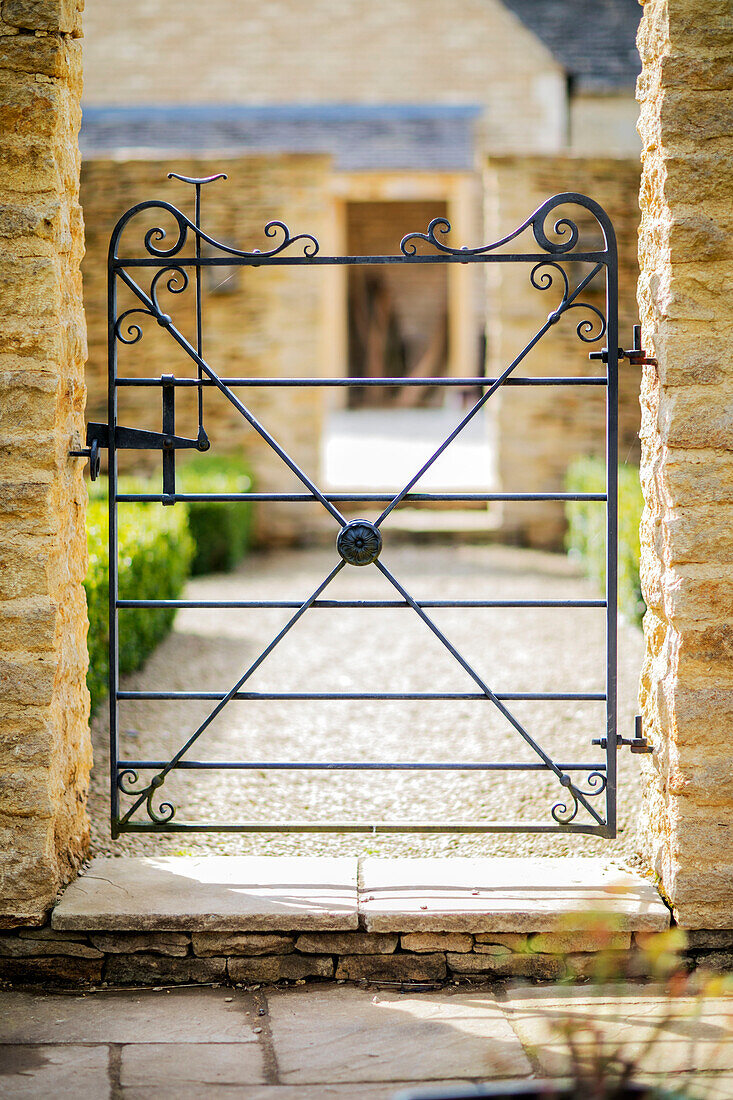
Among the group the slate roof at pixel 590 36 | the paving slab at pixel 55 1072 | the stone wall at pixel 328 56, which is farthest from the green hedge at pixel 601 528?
the stone wall at pixel 328 56

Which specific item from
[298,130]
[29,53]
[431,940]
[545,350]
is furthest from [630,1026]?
[298,130]

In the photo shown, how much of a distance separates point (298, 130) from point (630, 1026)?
1808 cm

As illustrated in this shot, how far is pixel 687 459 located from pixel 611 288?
56 centimetres

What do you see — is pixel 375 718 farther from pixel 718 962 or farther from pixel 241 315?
pixel 241 315

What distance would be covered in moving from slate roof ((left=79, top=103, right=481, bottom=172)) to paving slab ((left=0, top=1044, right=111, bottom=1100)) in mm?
16449

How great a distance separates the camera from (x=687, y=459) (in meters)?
2.95

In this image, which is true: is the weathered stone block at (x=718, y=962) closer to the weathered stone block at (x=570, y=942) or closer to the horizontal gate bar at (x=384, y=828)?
the weathered stone block at (x=570, y=942)

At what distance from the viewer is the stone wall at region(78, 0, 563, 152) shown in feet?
60.7

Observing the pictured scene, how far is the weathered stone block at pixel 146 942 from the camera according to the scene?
300cm

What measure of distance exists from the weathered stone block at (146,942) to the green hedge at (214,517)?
5.47 metres

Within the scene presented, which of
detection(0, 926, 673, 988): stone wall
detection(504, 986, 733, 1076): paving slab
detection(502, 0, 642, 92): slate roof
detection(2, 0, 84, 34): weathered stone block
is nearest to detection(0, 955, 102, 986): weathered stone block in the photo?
detection(0, 926, 673, 988): stone wall

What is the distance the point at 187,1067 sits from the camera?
2.57 meters

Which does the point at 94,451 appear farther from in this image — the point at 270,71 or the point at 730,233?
the point at 270,71

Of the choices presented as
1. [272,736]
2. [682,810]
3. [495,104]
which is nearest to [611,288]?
[682,810]
